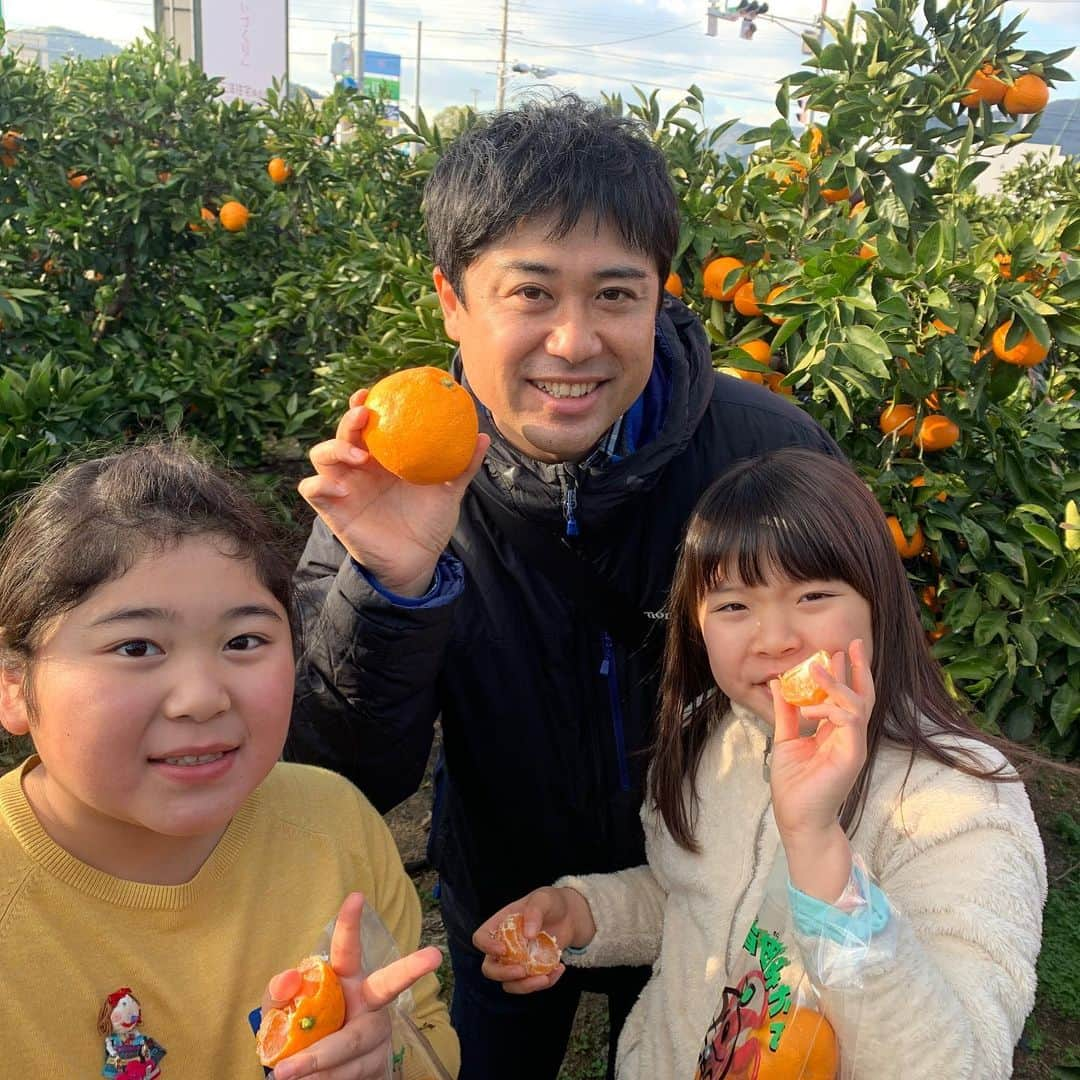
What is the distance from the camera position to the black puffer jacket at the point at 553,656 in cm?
150

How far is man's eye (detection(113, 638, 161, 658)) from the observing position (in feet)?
3.51

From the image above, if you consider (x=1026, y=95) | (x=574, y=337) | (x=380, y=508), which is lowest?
(x=380, y=508)

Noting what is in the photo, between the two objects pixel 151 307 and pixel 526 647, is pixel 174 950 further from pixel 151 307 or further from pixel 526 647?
pixel 151 307

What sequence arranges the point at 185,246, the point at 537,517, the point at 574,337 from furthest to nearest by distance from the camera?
the point at 185,246 → the point at 537,517 → the point at 574,337

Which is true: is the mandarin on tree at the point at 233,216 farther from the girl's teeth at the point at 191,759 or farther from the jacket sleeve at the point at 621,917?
the girl's teeth at the point at 191,759

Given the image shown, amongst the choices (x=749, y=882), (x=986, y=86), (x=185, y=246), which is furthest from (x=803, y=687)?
(x=185, y=246)

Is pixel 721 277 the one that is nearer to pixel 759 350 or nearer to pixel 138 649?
pixel 759 350

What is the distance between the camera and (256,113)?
4645 millimetres

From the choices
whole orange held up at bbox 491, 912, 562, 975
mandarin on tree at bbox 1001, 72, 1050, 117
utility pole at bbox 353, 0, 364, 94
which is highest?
utility pole at bbox 353, 0, 364, 94

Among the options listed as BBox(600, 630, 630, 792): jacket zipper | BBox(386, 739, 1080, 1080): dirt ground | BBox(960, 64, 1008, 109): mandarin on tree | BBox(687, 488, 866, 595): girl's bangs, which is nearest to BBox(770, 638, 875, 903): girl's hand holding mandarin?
BBox(687, 488, 866, 595): girl's bangs

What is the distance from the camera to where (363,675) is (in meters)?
1.38

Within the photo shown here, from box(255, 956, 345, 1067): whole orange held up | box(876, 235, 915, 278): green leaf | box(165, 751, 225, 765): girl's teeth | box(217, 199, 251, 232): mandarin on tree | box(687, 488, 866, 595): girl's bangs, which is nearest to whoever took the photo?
box(255, 956, 345, 1067): whole orange held up

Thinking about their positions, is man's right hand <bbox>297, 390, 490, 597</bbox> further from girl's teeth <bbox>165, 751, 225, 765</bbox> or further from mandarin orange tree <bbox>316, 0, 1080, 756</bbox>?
mandarin orange tree <bbox>316, 0, 1080, 756</bbox>

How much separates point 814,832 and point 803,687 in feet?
0.55
